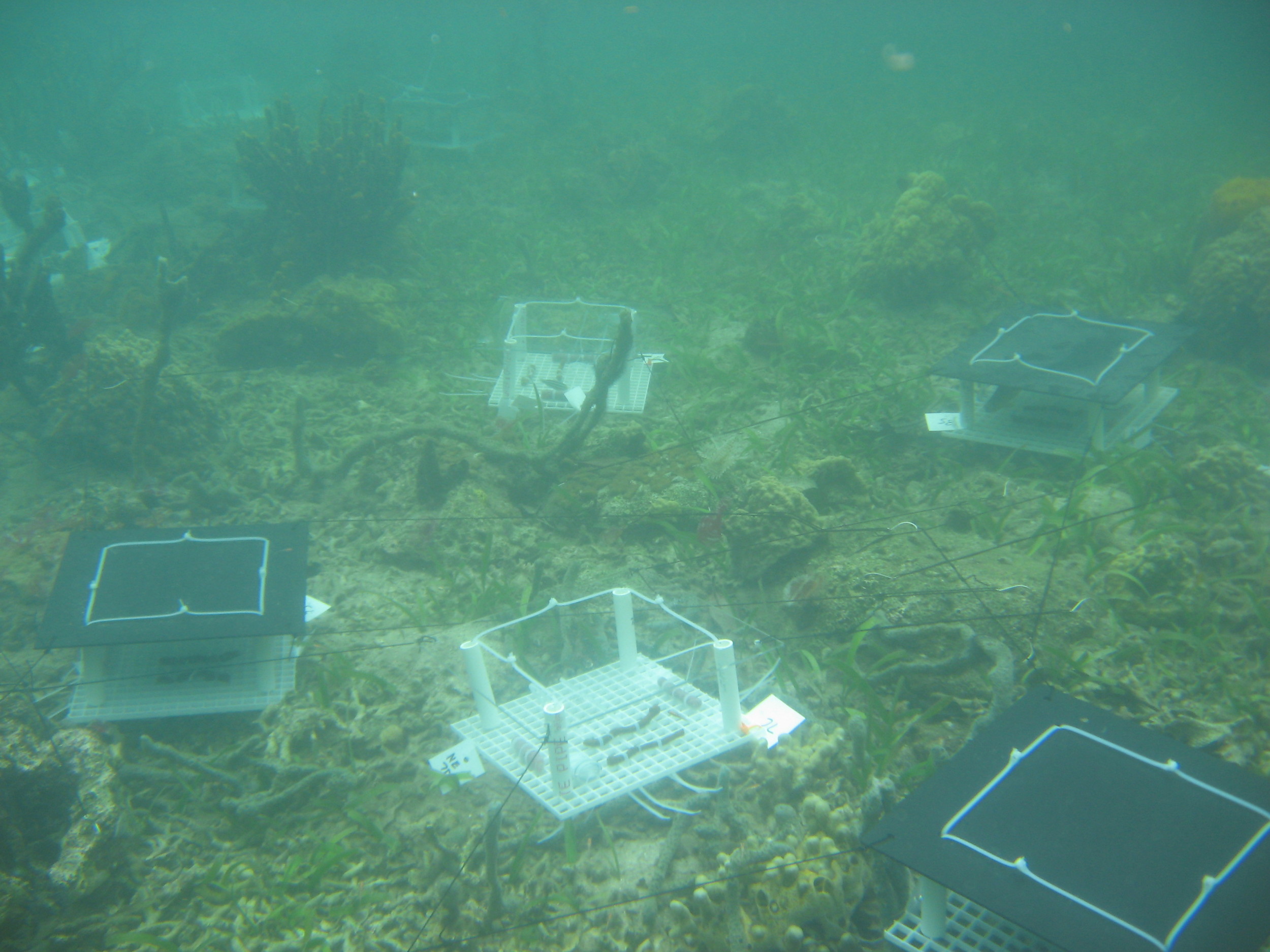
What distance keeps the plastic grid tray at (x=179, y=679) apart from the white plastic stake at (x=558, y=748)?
5.07ft

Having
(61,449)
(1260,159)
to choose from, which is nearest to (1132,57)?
(1260,159)

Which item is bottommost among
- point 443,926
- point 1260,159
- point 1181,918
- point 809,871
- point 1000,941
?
point 443,926

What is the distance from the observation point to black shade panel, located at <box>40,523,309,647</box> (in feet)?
9.85

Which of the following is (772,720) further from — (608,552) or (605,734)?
(608,552)

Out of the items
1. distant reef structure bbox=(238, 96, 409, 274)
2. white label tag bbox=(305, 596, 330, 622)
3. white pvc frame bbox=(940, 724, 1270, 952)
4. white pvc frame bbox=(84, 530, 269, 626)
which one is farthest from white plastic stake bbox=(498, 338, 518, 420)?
→ white pvc frame bbox=(940, 724, 1270, 952)

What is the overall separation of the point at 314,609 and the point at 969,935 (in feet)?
11.3

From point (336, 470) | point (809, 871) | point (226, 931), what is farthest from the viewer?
point (336, 470)

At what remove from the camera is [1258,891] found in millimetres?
1722

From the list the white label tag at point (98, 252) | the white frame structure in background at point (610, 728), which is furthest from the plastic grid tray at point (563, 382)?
the white label tag at point (98, 252)

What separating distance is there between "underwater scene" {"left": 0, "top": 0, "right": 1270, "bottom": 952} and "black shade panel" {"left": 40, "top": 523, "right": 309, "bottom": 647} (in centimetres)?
2

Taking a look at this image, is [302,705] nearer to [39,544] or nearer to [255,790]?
[255,790]

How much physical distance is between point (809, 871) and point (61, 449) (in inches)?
Answer: 243

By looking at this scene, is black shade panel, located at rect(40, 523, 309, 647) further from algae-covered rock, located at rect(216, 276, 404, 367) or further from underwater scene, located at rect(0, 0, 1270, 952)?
algae-covered rock, located at rect(216, 276, 404, 367)

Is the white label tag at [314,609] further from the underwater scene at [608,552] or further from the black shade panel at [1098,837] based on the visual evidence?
the black shade panel at [1098,837]
